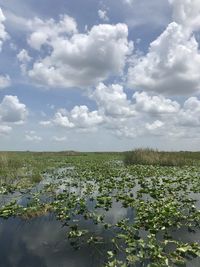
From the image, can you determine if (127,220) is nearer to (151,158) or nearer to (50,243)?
(50,243)

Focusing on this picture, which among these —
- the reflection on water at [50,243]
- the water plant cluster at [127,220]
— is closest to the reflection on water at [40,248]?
the reflection on water at [50,243]

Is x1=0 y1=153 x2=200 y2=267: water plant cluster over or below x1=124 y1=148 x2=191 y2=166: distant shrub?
below

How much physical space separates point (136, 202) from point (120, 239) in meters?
4.78

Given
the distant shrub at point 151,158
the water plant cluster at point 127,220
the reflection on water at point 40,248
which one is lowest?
the reflection on water at point 40,248

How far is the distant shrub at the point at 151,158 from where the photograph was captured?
117 ft

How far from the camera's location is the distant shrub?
117 feet

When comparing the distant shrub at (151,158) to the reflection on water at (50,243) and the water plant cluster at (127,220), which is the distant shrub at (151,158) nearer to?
the water plant cluster at (127,220)

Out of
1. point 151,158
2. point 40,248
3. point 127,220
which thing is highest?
point 151,158

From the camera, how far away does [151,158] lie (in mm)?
36969

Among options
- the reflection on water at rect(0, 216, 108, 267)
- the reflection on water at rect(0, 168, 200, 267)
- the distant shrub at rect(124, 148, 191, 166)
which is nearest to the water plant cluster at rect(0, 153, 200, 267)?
the reflection on water at rect(0, 168, 200, 267)

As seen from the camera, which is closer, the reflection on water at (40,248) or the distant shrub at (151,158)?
the reflection on water at (40,248)

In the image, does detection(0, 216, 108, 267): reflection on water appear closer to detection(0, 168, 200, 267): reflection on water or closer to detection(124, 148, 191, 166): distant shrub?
detection(0, 168, 200, 267): reflection on water

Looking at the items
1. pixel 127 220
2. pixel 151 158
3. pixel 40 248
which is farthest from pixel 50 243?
pixel 151 158

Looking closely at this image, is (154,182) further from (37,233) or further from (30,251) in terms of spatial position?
(30,251)
